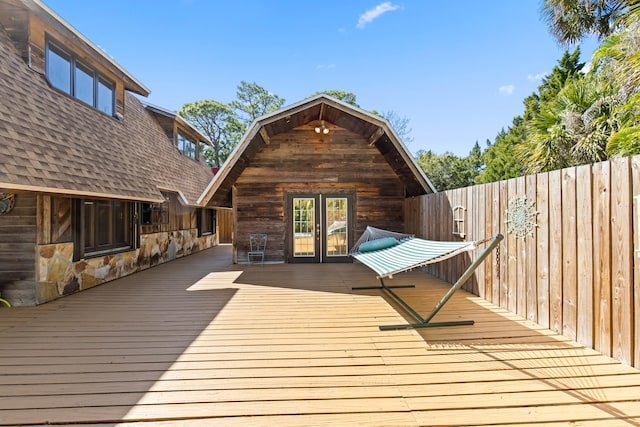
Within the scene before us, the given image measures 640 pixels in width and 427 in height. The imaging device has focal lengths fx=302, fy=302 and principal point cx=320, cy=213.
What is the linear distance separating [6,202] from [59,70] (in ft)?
9.46

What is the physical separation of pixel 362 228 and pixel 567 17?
801cm

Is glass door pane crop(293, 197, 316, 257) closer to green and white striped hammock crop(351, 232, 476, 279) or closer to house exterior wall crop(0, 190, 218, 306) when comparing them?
green and white striped hammock crop(351, 232, 476, 279)

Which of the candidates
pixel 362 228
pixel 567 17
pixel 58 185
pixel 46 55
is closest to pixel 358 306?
pixel 362 228

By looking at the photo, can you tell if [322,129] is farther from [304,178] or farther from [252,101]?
[252,101]

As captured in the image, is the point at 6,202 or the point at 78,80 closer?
the point at 6,202

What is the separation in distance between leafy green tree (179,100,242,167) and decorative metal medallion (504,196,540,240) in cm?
2327

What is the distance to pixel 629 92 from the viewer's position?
484cm

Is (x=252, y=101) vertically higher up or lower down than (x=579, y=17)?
higher up

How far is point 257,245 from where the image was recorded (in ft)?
25.1

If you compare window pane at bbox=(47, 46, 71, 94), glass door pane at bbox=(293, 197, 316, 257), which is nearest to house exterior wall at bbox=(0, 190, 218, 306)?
window pane at bbox=(47, 46, 71, 94)

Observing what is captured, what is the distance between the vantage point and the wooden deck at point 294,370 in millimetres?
1859

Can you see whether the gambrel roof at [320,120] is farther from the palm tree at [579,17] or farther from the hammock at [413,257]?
the palm tree at [579,17]

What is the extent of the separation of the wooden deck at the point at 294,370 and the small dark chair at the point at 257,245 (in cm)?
341

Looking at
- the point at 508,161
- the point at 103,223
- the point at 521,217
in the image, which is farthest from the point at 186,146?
the point at 508,161
